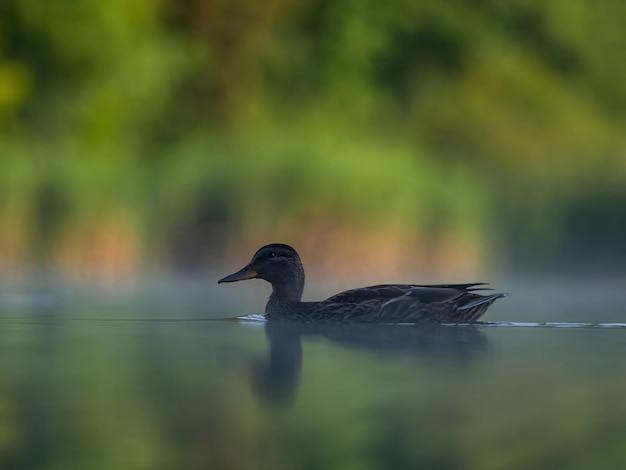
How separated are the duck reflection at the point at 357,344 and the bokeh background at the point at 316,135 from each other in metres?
5.99

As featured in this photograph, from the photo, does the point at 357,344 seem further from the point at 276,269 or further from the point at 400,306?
the point at 276,269

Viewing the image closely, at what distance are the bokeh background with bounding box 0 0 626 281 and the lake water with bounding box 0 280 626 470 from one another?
5871mm

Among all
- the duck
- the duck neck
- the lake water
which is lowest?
the lake water

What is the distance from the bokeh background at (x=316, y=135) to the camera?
13.5m

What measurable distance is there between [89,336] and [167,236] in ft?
23.4

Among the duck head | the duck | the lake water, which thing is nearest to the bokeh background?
the duck head

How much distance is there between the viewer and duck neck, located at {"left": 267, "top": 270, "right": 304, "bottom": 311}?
788cm

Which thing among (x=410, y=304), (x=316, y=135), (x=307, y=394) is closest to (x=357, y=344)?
(x=410, y=304)

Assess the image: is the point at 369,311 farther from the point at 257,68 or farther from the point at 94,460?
the point at 257,68

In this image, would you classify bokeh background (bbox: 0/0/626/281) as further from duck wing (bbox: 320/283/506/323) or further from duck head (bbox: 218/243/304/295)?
duck wing (bbox: 320/283/506/323)

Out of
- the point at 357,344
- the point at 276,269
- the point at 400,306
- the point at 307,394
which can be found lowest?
the point at 307,394

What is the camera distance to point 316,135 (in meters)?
16.5

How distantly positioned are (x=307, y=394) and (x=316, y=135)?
12.5 metres

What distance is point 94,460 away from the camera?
3.05 meters
